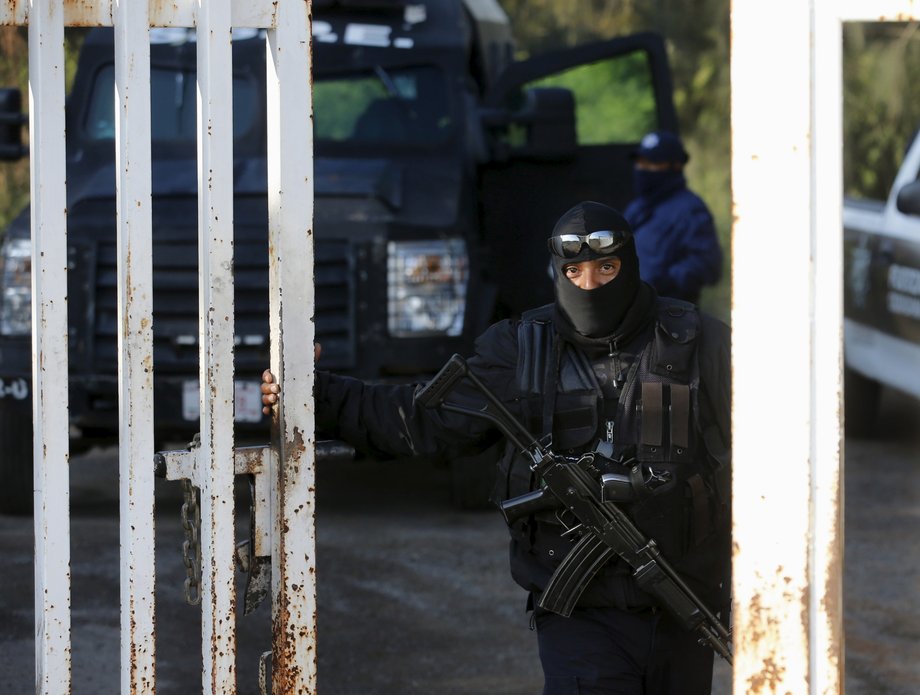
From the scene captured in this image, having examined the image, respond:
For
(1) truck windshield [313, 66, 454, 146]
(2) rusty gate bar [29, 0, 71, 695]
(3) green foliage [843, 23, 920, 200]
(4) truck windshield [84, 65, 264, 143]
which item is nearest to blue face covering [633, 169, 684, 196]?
(1) truck windshield [313, 66, 454, 146]

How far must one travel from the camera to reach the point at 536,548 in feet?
11.4

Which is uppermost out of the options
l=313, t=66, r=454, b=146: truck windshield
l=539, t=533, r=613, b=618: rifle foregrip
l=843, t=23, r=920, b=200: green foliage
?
l=843, t=23, r=920, b=200: green foliage

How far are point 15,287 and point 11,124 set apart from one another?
69 centimetres

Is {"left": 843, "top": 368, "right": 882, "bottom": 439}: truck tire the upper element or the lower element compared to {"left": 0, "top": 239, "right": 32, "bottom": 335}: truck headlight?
lower

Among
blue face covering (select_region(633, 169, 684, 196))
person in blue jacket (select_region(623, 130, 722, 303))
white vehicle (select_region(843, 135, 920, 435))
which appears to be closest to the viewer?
person in blue jacket (select_region(623, 130, 722, 303))

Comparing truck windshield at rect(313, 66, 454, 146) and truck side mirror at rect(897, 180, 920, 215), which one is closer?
truck side mirror at rect(897, 180, 920, 215)

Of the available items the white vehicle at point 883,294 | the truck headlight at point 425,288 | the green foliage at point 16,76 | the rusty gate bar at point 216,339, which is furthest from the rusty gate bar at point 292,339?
the green foliage at point 16,76

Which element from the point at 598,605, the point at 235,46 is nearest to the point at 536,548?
the point at 598,605

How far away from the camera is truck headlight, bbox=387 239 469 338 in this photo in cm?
722

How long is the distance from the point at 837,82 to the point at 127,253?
53.6 inches

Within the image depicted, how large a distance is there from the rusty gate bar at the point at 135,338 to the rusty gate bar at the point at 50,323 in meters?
0.10

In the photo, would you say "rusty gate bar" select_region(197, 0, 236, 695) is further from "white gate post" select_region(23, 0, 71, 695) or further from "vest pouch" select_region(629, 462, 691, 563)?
"vest pouch" select_region(629, 462, 691, 563)

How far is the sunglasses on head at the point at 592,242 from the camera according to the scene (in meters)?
3.42

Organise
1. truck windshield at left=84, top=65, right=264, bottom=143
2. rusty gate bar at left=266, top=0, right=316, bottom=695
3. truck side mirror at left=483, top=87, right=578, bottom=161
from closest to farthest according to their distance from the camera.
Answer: rusty gate bar at left=266, top=0, right=316, bottom=695, truck windshield at left=84, top=65, right=264, bottom=143, truck side mirror at left=483, top=87, right=578, bottom=161
